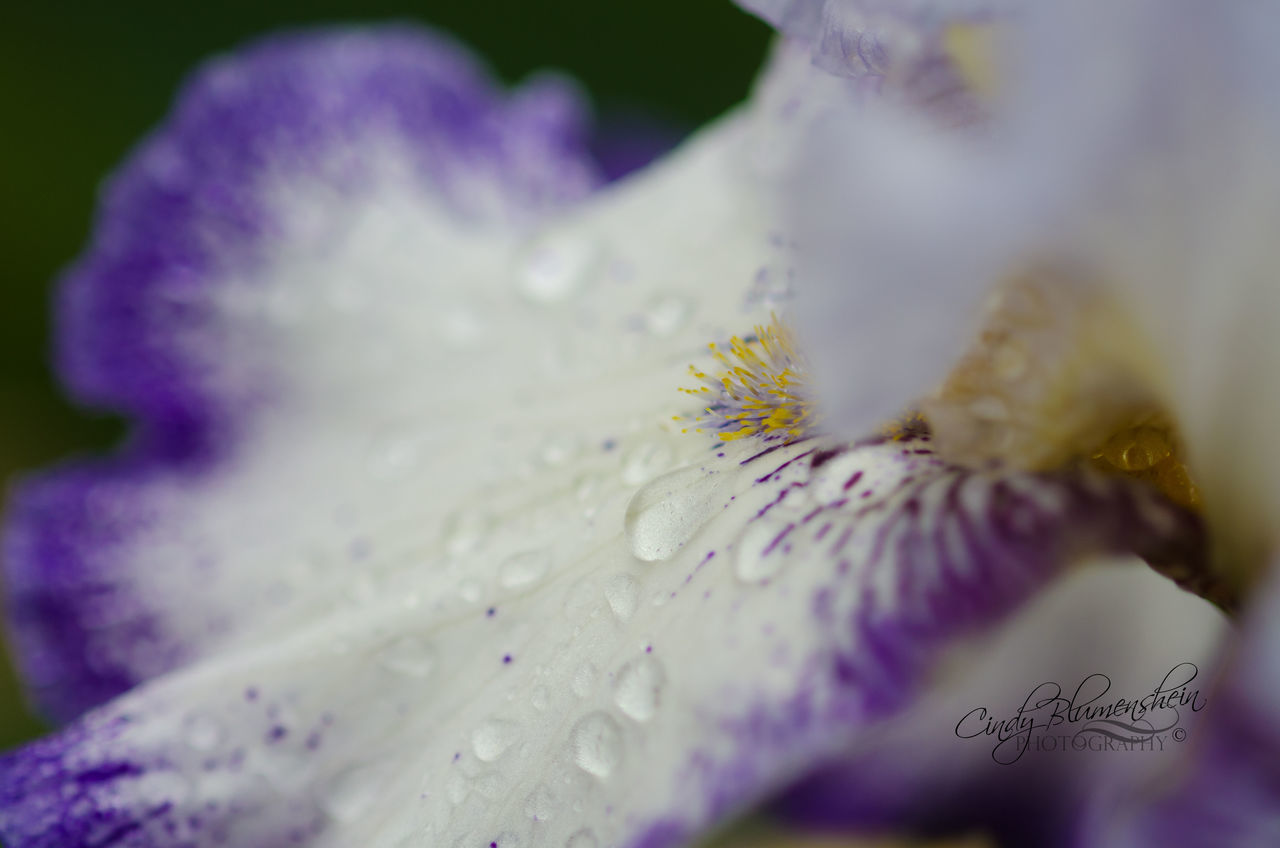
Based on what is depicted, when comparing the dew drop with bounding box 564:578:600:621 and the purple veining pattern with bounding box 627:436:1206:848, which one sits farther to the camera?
the dew drop with bounding box 564:578:600:621

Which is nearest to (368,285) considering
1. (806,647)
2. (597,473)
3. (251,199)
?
(251,199)

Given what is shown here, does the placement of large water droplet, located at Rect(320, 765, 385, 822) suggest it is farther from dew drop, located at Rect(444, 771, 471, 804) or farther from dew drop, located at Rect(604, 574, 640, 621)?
dew drop, located at Rect(604, 574, 640, 621)

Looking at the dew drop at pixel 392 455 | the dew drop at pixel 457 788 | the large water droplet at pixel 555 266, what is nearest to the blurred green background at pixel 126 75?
the large water droplet at pixel 555 266

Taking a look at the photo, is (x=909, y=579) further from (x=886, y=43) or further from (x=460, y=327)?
(x=460, y=327)

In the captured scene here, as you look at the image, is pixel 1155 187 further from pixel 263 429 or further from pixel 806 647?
pixel 263 429

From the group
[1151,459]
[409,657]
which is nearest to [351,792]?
[409,657]

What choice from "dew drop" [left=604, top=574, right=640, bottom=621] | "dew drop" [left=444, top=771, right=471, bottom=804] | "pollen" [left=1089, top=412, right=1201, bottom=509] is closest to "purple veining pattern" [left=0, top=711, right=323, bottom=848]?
"dew drop" [left=444, top=771, right=471, bottom=804]

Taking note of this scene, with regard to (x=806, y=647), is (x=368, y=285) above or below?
above

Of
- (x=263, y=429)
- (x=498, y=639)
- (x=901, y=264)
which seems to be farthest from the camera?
(x=263, y=429)
